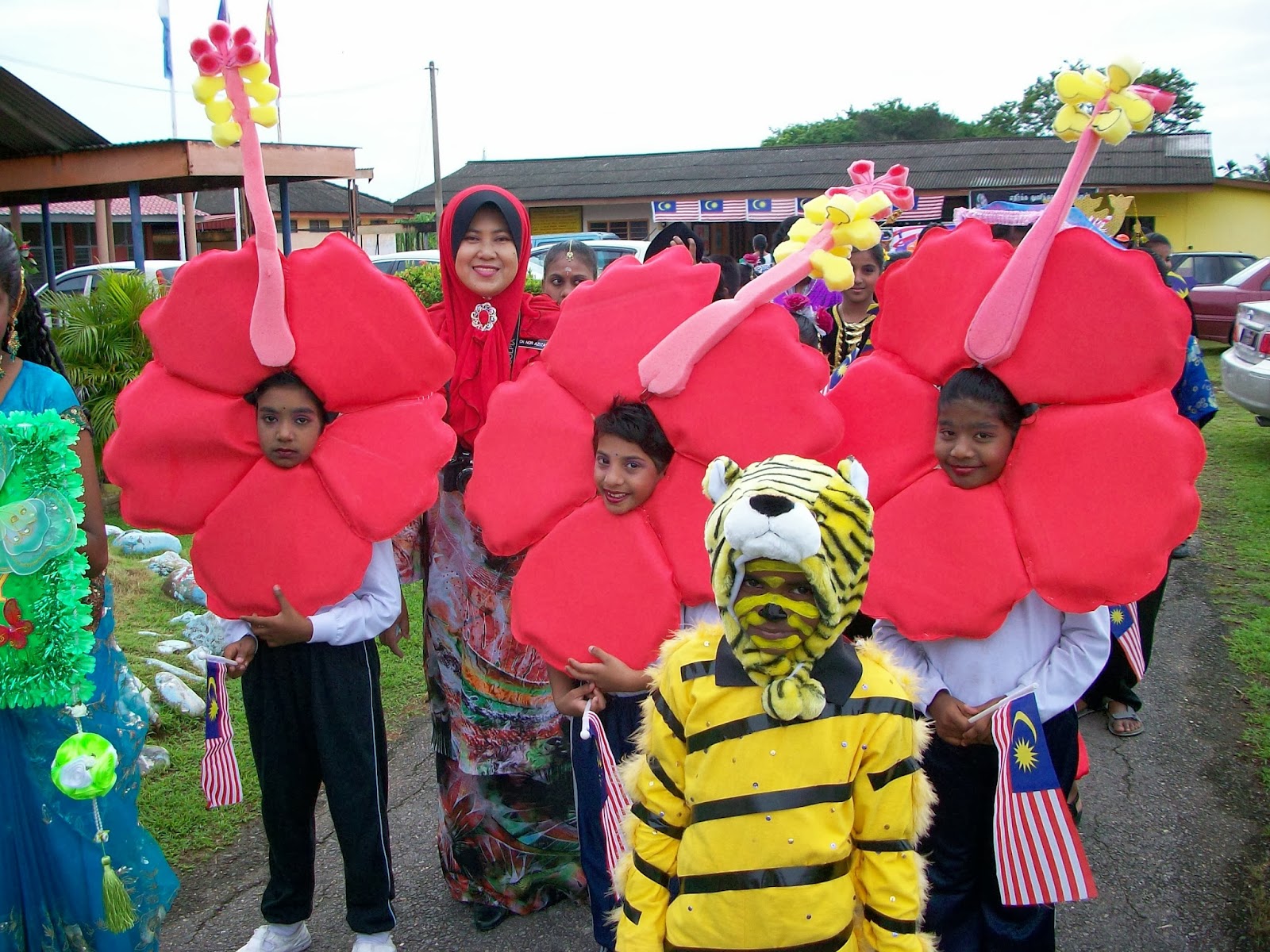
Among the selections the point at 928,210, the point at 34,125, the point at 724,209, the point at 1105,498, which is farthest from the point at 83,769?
the point at 724,209

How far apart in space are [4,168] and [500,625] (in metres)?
10.1

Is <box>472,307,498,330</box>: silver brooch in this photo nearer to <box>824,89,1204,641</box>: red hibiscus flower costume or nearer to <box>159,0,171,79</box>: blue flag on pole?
<box>824,89,1204,641</box>: red hibiscus flower costume

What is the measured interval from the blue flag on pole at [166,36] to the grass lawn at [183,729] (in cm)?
1708

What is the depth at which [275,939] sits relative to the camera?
9.34 ft

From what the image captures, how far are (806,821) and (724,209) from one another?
66.6ft

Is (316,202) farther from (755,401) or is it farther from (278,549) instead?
(755,401)

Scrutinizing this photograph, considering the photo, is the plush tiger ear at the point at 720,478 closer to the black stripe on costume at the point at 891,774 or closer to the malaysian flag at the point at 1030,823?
the black stripe on costume at the point at 891,774

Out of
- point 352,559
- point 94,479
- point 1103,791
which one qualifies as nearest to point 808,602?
point 352,559

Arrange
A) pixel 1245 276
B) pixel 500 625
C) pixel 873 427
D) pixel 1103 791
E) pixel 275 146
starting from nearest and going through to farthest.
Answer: pixel 873 427 < pixel 500 625 < pixel 1103 791 < pixel 275 146 < pixel 1245 276

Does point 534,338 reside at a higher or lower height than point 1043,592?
higher

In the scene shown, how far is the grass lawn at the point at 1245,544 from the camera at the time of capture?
181 inches

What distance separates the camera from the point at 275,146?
9477 millimetres

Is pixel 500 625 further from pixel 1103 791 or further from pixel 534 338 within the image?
pixel 1103 791

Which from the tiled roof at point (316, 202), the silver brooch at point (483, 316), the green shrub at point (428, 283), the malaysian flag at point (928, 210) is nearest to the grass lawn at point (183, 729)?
the silver brooch at point (483, 316)
